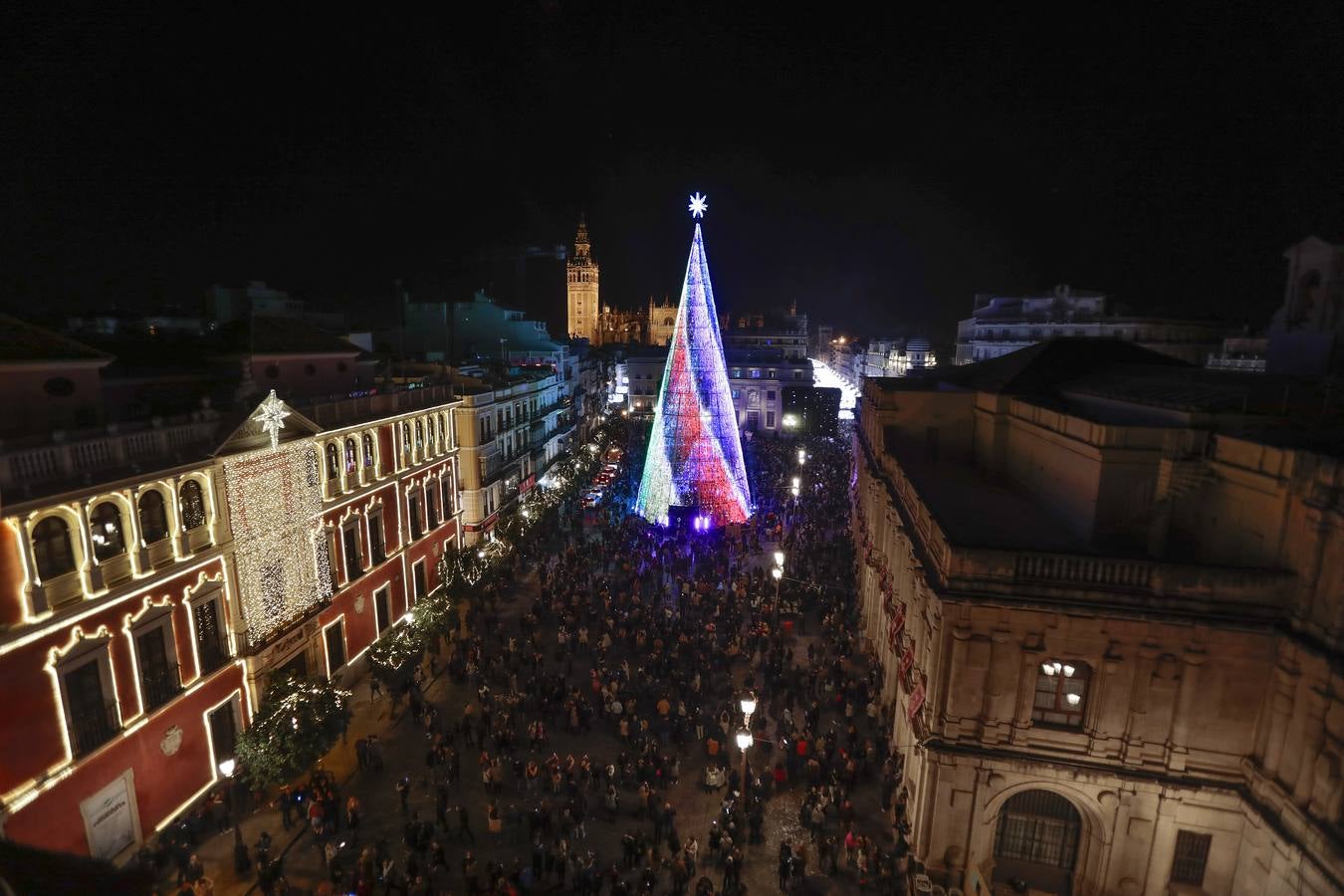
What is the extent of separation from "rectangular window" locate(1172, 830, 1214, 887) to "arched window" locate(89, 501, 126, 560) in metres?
21.6

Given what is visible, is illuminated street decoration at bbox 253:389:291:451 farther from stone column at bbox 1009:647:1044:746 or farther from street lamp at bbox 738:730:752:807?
stone column at bbox 1009:647:1044:746

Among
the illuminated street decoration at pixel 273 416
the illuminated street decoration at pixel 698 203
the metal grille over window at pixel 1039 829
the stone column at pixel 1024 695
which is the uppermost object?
the illuminated street decoration at pixel 698 203

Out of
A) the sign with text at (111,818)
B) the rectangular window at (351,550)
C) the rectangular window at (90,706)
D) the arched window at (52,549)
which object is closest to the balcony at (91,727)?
the rectangular window at (90,706)

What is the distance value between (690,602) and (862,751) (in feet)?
31.6

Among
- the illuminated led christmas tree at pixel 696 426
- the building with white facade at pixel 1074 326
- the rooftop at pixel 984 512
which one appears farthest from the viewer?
the building with white facade at pixel 1074 326

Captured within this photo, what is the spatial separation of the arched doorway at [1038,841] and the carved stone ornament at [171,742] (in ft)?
58.9

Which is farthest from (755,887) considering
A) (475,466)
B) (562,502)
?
(562,502)

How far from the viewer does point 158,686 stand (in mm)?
14594

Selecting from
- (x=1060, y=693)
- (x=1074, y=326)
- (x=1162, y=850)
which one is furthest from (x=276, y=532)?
(x=1074, y=326)

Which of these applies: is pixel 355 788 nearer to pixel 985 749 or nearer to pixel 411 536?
pixel 411 536

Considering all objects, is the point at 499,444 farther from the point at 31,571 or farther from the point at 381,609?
the point at 31,571

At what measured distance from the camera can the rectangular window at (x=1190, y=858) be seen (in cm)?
1245

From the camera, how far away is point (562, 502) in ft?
128

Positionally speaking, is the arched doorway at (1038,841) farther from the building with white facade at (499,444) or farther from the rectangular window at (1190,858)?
the building with white facade at (499,444)
